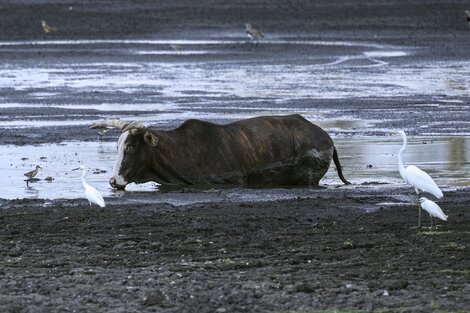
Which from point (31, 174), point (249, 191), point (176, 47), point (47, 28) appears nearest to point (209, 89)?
point (176, 47)

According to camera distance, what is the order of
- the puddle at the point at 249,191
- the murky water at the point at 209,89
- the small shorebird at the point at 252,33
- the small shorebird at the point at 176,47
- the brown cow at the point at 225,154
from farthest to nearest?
the small shorebird at the point at 252,33
the small shorebird at the point at 176,47
the murky water at the point at 209,89
the brown cow at the point at 225,154
the puddle at the point at 249,191

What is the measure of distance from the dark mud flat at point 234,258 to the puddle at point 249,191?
1.14 m

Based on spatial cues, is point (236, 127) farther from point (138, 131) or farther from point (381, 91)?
point (381, 91)

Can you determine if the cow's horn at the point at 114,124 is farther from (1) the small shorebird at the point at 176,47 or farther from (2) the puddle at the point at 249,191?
(1) the small shorebird at the point at 176,47

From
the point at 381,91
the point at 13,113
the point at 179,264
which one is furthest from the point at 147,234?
the point at 381,91

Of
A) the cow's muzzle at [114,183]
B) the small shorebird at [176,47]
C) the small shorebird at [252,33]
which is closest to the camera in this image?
the cow's muzzle at [114,183]

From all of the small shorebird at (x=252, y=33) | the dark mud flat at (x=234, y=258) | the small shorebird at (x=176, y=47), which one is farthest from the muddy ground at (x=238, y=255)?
the small shorebird at (x=252, y=33)

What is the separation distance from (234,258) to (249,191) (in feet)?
14.5

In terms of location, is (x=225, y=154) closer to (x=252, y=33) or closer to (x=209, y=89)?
(x=209, y=89)

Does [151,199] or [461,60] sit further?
[461,60]

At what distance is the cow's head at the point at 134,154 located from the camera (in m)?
15.2

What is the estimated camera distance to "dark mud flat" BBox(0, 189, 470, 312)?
8.86 m

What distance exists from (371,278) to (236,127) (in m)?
6.68

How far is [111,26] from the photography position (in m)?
44.7
